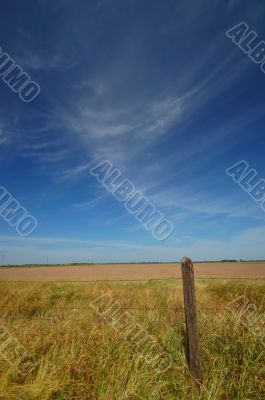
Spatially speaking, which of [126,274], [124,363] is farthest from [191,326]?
[126,274]

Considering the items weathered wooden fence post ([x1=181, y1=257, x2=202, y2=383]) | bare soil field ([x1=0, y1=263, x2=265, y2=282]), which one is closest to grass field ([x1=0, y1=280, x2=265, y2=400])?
weathered wooden fence post ([x1=181, y1=257, x2=202, y2=383])

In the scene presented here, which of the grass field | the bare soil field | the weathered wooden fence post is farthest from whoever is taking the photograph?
the bare soil field

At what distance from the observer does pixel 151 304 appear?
43.8 feet

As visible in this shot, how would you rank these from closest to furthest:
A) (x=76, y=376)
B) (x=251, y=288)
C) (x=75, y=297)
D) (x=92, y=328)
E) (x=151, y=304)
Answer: (x=76, y=376), (x=92, y=328), (x=151, y=304), (x=251, y=288), (x=75, y=297)

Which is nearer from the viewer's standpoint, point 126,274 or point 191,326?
point 191,326

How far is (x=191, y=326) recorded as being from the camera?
475cm

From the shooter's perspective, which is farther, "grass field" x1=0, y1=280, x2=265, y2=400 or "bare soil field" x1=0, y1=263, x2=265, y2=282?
"bare soil field" x1=0, y1=263, x2=265, y2=282

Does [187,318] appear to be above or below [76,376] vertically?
above

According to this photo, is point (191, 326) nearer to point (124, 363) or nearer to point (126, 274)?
point (124, 363)

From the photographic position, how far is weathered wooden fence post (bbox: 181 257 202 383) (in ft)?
15.3

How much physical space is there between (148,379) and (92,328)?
4.66 feet

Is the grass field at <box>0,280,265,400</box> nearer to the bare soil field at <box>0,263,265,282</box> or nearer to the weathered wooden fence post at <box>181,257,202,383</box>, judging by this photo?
the weathered wooden fence post at <box>181,257,202,383</box>

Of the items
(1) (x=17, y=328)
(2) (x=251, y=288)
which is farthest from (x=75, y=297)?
(1) (x=17, y=328)

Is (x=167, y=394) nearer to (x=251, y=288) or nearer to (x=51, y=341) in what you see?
(x=51, y=341)
